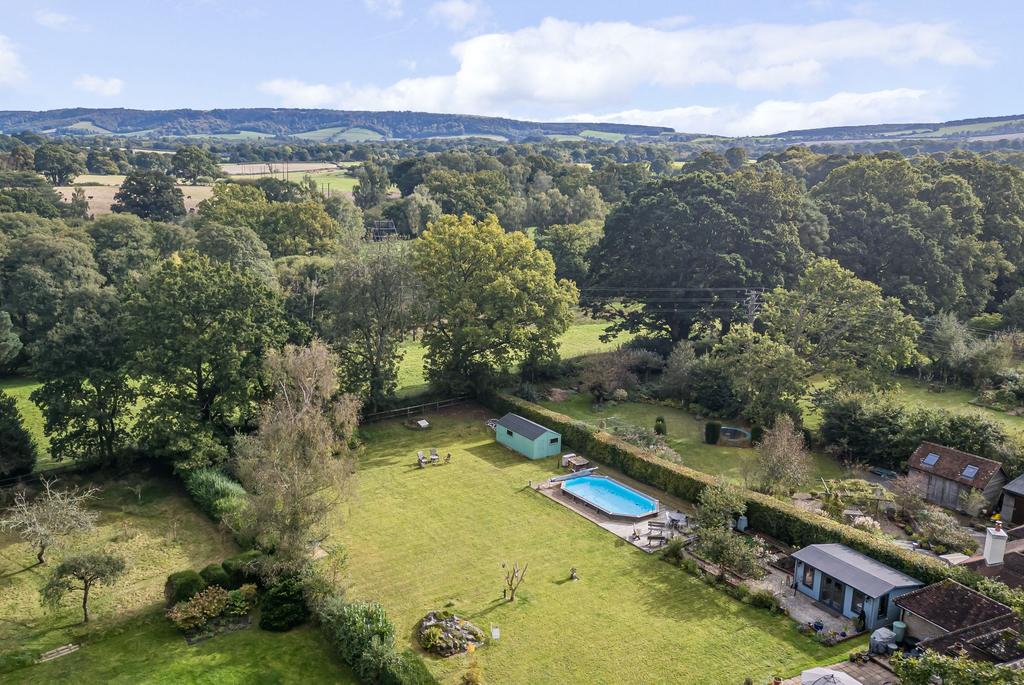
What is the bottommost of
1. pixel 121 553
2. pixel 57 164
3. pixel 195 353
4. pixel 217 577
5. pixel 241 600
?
pixel 241 600

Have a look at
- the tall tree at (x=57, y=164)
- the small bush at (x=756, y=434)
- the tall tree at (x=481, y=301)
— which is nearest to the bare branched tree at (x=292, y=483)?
the tall tree at (x=481, y=301)

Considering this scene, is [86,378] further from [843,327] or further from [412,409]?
[843,327]

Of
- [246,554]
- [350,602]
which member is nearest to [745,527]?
[350,602]

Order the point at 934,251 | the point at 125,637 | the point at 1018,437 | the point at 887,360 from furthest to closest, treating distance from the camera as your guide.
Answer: the point at 934,251 < the point at 887,360 < the point at 1018,437 < the point at 125,637

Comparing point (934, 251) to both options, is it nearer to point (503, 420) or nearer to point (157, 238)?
point (503, 420)

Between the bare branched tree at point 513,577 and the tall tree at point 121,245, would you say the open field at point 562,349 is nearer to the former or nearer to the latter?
the bare branched tree at point 513,577

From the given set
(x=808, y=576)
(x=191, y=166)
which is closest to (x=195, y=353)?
(x=808, y=576)
